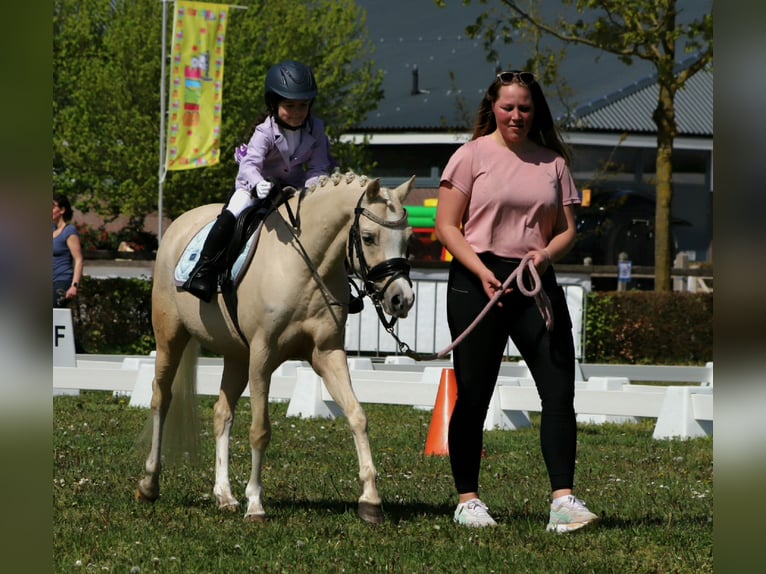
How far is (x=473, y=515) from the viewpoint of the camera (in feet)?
20.5

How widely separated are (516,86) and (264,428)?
2294 mm

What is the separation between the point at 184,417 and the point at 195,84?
18659 mm

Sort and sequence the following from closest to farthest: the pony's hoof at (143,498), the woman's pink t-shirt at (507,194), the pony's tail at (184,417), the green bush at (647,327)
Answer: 1. the woman's pink t-shirt at (507,194)
2. the pony's hoof at (143,498)
3. the pony's tail at (184,417)
4. the green bush at (647,327)

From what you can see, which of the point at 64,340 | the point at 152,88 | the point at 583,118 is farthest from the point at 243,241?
the point at 583,118

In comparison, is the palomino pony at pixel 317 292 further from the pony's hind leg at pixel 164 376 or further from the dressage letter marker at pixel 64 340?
the dressage letter marker at pixel 64 340

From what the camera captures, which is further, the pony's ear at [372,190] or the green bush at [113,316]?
the green bush at [113,316]

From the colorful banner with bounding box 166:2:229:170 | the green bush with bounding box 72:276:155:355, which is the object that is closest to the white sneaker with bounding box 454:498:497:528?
the green bush with bounding box 72:276:155:355

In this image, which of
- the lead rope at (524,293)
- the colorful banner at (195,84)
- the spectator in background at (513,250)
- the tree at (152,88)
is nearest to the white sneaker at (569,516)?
the spectator in background at (513,250)

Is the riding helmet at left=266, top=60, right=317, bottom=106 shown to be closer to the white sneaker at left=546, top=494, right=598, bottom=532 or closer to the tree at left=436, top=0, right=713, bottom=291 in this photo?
the white sneaker at left=546, top=494, right=598, bottom=532

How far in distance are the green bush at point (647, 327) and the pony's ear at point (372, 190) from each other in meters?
15.8

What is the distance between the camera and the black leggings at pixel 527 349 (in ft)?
A: 20.1

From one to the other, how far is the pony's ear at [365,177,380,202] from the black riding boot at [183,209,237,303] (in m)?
1.08

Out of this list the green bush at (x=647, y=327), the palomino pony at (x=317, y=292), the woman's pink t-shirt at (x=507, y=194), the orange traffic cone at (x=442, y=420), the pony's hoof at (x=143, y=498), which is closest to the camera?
the woman's pink t-shirt at (x=507, y=194)

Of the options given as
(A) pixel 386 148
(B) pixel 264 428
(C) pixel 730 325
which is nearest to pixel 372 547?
(B) pixel 264 428
